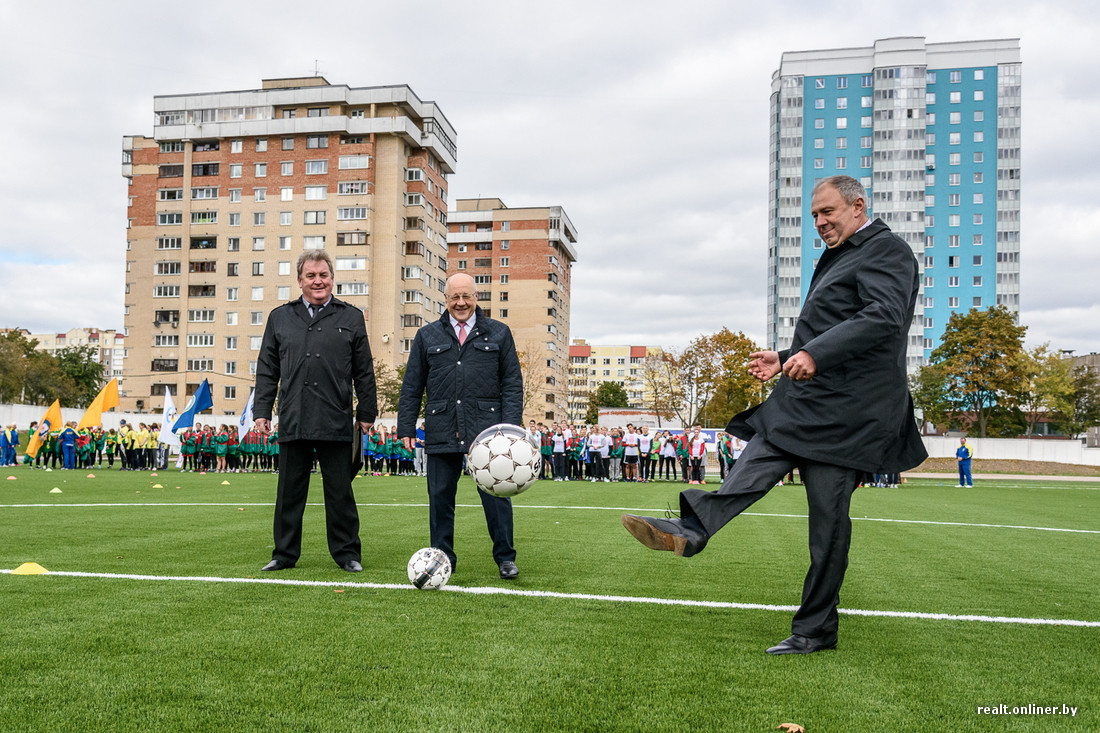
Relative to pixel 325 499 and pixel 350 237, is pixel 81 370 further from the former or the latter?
pixel 325 499

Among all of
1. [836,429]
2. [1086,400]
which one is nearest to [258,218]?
[836,429]

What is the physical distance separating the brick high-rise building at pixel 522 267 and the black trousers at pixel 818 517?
97.3 meters

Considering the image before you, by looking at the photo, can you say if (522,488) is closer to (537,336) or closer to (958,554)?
(958,554)

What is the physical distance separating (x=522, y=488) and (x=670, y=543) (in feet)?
5.76

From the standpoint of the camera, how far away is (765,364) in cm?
408

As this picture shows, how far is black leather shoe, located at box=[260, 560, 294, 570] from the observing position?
573cm

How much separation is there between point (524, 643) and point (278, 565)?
2725 mm

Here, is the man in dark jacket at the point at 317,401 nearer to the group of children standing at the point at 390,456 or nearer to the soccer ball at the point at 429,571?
the soccer ball at the point at 429,571

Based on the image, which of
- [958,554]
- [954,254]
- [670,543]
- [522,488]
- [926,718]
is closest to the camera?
[926,718]

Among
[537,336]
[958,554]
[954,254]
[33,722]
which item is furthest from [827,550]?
[954,254]

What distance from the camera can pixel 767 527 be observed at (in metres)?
9.77

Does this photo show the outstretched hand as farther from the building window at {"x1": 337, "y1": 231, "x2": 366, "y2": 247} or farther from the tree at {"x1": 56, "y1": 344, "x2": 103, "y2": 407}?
the tree at {"x1": 56, "y1": 344, "x2": 103, "y2": 407}

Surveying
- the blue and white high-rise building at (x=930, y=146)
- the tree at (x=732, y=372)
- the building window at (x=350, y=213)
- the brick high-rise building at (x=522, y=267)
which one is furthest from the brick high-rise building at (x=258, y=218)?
the blue and white high-rise building at (x=930, y=146)

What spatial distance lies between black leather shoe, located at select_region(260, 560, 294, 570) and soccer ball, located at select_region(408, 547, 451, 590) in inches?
47.5
